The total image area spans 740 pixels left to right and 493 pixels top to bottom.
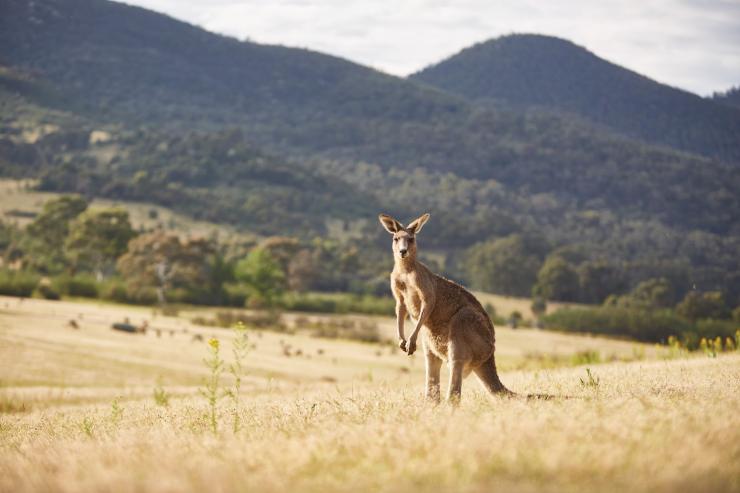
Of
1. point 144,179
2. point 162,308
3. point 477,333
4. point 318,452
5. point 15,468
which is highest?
point 144,179

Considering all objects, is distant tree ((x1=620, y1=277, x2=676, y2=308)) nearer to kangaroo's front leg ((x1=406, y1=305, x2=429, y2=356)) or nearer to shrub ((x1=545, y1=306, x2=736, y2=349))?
shrub ((x1=545, y1=306, x2=736, y2=349))

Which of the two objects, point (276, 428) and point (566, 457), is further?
point (276, 428)

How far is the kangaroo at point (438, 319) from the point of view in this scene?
8.58 meters

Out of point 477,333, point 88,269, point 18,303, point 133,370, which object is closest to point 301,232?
point 88,269

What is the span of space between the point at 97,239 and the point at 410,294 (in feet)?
264

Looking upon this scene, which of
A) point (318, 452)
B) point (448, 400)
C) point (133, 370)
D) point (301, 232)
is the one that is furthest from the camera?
point (301, 232)

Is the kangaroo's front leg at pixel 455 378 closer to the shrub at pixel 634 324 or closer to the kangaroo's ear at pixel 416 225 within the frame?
the kangaroo's ear at pixel 416 225

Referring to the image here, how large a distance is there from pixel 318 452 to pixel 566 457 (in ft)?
5.58

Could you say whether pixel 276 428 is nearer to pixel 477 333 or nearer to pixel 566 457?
pixel 477 333

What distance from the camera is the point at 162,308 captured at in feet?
203

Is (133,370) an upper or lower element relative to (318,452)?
lower

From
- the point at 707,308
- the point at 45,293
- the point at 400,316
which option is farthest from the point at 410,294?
the point at 707,308

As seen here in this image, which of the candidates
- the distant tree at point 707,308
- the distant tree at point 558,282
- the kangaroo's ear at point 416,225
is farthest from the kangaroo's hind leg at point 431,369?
the distant tree at point 558,282

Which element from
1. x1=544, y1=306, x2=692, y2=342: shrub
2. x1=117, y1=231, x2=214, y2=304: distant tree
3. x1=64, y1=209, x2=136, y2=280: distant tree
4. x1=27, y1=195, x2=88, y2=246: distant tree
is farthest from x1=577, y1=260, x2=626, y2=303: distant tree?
x1=27, y1=195, x2=88, y2=246: distant tree
